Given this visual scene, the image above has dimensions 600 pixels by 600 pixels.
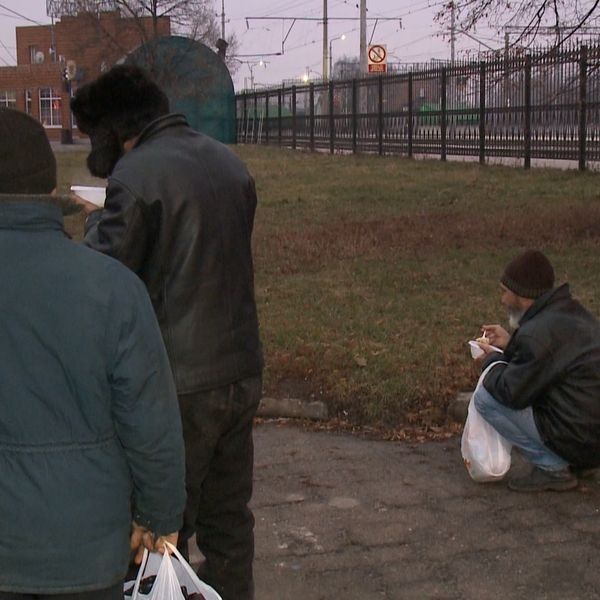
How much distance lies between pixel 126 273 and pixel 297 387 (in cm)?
375

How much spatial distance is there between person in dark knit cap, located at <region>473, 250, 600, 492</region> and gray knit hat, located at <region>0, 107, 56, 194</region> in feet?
9.24

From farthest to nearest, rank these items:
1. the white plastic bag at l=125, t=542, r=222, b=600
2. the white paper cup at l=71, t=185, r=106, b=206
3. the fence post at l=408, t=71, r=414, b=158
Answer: the fence post at l=408, t=71, r=414, b=158 → the white paper cup at l=71, t=185, r=106, b=206 → the white plastic bag at l=125, t=542, r=222, b=600

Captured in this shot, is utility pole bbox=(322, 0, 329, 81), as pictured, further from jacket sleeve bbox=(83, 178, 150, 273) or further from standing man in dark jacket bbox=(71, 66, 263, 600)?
jacket sleeve bbox=(83, 178, 150, 273)

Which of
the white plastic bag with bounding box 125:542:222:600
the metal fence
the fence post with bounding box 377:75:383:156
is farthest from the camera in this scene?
the fence post with bounding box 377:75:383:156

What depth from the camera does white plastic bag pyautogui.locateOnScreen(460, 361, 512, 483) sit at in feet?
15.4

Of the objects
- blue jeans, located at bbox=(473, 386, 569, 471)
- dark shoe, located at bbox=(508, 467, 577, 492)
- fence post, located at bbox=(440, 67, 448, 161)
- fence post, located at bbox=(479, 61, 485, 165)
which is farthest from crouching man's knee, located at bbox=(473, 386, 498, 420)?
fence post, located at bbox=(440, 67, 448, 161)

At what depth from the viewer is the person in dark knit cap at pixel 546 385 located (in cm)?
453

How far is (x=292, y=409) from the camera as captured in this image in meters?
5.79

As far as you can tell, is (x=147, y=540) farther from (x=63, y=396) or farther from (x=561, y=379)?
(x=561, y=379)

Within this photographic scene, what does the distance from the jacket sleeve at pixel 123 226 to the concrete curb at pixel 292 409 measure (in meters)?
2.87

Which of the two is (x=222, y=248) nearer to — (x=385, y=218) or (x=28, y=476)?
(x=28, y=476)

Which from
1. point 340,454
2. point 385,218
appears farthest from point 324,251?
point 340,454

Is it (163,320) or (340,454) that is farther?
(340,454)

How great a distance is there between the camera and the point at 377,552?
161 inches
